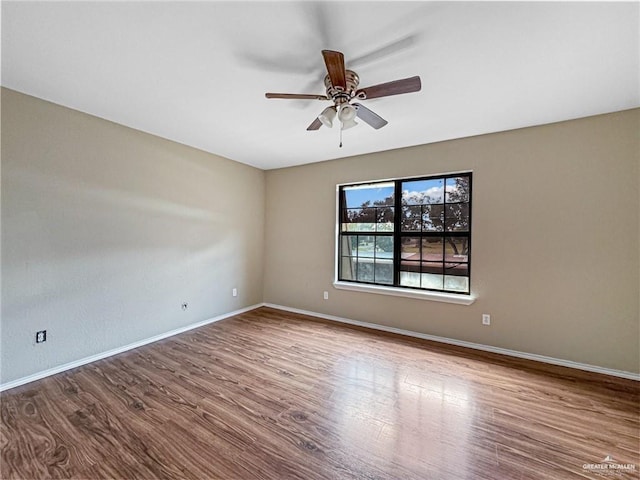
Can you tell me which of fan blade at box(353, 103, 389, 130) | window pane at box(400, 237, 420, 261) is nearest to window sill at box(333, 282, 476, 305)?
window pane at box(400, 237, 420, 261)

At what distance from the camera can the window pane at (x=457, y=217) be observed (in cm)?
322

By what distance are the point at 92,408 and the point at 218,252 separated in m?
2.32

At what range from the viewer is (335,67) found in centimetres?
160

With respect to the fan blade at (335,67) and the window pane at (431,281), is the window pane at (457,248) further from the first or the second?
the fan blade at (335,67)

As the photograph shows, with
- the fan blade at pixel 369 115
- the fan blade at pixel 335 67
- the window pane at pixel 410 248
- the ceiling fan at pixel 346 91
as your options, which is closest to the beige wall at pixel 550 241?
the window pane at pixel 410 248

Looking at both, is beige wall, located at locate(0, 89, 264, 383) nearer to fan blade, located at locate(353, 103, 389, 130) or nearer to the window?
the window

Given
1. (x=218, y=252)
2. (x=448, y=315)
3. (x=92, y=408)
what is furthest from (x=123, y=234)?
(x=448, y=315)

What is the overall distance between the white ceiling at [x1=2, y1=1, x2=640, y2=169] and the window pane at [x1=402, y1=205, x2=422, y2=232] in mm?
1112

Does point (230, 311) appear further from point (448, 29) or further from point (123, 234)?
point (448, 29)

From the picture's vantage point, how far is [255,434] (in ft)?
5.68

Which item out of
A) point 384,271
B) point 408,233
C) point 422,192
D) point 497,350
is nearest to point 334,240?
point 384,271

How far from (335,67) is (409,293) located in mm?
2758

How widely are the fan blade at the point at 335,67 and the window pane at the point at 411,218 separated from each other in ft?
7.10

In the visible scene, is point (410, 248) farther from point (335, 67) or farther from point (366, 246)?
point (335, 67)
